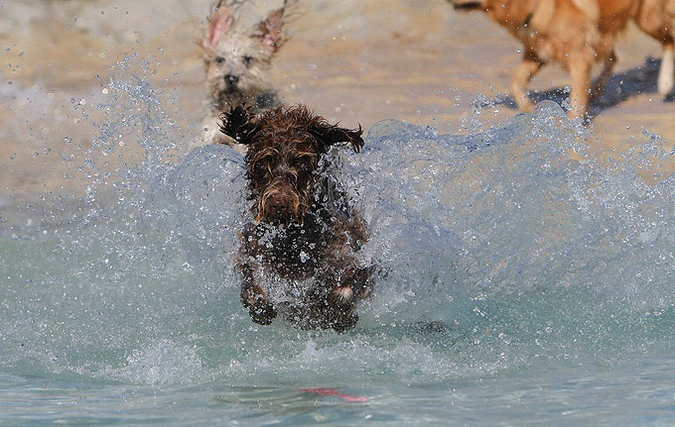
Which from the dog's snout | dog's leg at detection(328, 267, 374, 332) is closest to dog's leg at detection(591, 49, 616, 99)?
dog's leg at detection(328, 267, 374, 332)

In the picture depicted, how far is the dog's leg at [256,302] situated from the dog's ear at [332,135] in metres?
0.92

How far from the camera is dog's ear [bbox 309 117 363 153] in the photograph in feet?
19.5

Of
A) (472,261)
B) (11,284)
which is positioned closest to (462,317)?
(472,261)

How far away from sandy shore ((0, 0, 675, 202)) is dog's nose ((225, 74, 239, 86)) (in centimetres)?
356

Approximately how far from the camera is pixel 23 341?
19.9 feet

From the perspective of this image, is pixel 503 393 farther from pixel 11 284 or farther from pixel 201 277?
pixel 11 284

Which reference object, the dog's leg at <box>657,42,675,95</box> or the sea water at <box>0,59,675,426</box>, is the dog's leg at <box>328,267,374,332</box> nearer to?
the sea water at <box>0,59,675,426</box>

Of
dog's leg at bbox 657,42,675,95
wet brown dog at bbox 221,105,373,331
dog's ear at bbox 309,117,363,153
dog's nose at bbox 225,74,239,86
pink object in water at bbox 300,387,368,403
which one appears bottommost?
pink object in water at bbox 300,387,368,403

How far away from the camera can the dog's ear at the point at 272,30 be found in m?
10.3

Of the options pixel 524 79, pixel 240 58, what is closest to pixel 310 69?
pixel 524 79

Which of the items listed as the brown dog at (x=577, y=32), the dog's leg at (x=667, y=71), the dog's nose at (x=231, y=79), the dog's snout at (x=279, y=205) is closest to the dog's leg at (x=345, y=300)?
the dog's snout at (x=279, y=205)

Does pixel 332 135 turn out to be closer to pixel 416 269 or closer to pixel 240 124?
pixel 240 124

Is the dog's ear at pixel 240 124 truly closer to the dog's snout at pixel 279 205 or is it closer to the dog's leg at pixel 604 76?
the dog's snout at pixel 279 205

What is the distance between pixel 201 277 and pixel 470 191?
2.08 m
